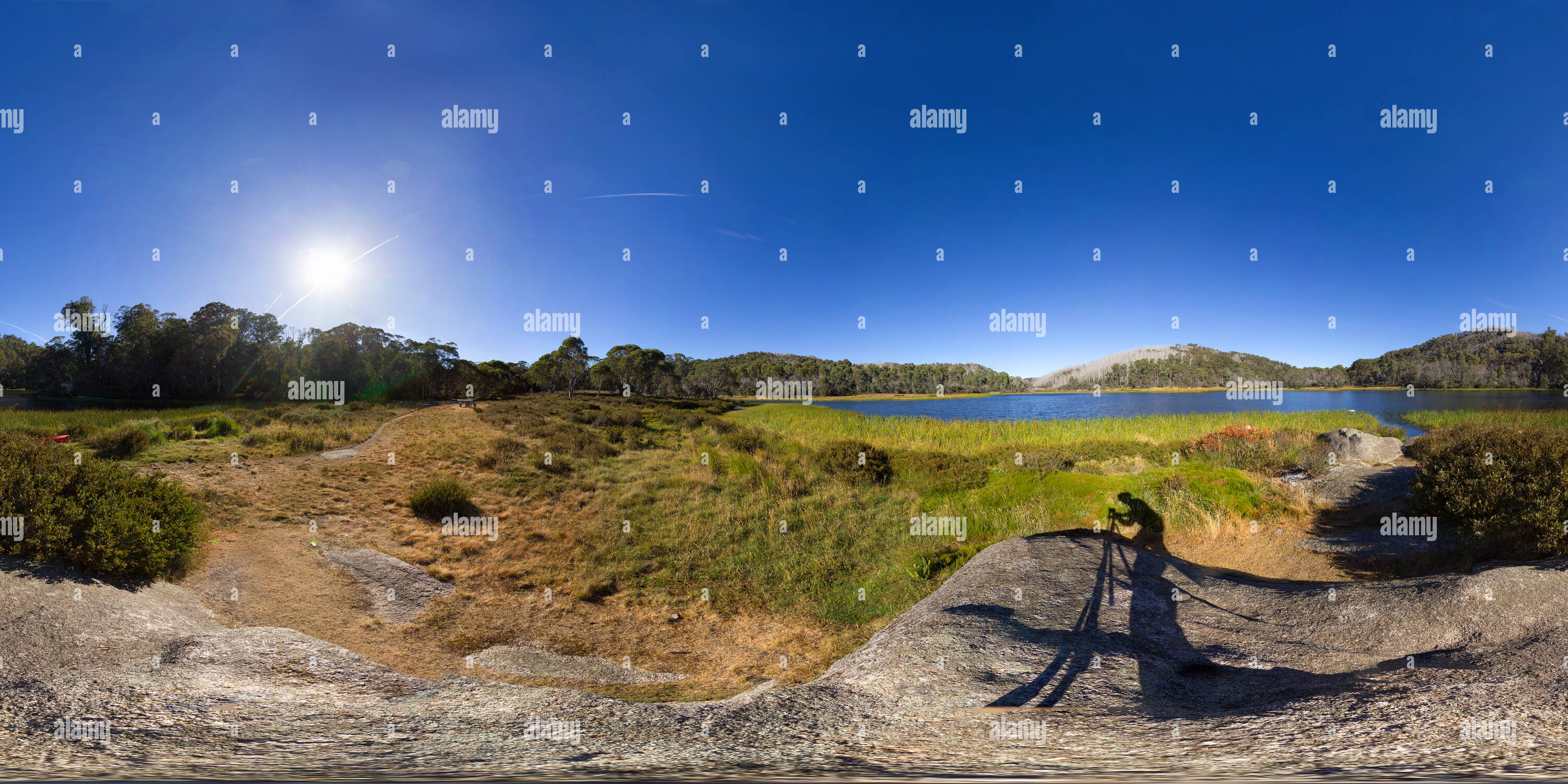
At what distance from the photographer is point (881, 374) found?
73812 millimetres

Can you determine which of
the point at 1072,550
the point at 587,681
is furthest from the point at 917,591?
the point at 587,681

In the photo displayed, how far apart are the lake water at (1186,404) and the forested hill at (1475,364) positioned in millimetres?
768

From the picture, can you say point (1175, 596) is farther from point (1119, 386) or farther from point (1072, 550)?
point (1119, 386)

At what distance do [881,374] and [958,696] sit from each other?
71.3 metres

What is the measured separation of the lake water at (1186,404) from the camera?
67.5 feet

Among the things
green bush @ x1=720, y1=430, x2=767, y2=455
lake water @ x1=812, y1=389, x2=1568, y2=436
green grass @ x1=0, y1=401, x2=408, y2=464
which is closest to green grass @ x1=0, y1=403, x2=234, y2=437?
green grass @ x1=0, y1=401, x2=408, y2=464

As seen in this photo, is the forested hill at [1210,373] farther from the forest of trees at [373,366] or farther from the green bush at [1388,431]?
the green bush at [1388,431]

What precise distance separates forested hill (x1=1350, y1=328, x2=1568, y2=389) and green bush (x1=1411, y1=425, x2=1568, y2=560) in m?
16.1

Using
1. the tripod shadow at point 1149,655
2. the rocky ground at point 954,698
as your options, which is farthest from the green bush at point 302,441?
the tripod shadow at point 1149,655

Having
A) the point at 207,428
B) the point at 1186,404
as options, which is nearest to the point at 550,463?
the point at 207,428

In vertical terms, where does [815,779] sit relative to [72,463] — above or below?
below

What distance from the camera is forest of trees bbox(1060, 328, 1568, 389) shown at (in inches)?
696

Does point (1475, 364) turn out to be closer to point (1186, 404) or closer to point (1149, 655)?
point (1186, 404)

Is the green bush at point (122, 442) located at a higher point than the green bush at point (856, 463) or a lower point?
higher
